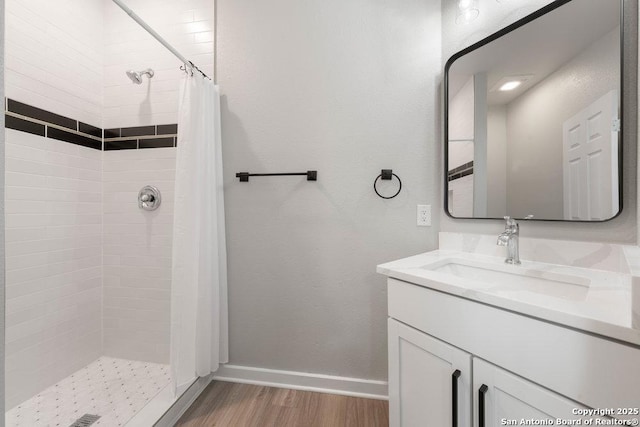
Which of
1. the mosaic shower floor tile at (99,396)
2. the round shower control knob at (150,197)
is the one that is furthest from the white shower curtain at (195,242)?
the round shower control knob at (150,197)

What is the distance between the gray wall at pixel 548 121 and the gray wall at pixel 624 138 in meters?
0.04

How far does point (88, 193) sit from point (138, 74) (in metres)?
0.85

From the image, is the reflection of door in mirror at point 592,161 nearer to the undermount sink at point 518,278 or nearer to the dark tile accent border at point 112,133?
the undermount sink at point 518,278

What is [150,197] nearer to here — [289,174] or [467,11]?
[289,174]

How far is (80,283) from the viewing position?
1644 millimetres

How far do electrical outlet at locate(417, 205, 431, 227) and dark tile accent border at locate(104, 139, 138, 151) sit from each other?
1.90 m

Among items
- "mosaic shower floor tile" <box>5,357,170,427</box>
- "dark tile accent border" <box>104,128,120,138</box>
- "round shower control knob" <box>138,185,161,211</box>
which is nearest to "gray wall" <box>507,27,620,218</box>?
"round shower control knob" <box>138,185,161,211</box>

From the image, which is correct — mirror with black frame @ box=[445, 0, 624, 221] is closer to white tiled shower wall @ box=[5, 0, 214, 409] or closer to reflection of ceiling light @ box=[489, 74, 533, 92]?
reflection of ceiling light @ box=[489, 74, 533, 92]

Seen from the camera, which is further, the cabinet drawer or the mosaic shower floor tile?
the mosaic shower floor tile

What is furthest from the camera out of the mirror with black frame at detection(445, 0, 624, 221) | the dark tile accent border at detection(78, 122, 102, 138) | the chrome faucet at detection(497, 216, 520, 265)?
the dark tile accent border at detection(78, 122, 102, 138)

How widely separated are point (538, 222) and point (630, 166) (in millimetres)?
327

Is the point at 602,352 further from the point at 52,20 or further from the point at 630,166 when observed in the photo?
the point at 52,20

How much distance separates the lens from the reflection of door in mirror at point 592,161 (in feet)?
2.98

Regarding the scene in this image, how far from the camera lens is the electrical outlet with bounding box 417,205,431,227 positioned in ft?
4.82
